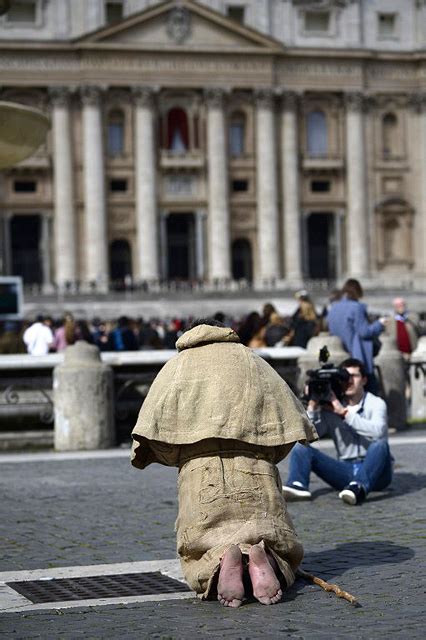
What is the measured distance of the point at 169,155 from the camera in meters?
67.2

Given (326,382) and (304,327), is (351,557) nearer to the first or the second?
(326,382)

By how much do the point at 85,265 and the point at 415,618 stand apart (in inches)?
2311

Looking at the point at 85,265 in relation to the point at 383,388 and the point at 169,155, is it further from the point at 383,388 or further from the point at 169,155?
the point at 383,388

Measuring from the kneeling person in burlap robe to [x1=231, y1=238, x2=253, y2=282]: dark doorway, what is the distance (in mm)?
60118

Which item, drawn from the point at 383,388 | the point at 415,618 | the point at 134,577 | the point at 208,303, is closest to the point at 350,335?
the point at 383,388

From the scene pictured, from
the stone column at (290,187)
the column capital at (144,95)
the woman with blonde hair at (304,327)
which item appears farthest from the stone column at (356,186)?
the woman with blonde hair at (304,327)

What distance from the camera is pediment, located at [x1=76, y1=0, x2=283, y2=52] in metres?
65.9

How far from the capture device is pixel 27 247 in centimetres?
6656

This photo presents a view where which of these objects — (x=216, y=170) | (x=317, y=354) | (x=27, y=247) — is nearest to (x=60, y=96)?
(x=27, y=247)

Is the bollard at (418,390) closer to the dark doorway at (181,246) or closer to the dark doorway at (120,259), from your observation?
the dark doorway at (120,259)

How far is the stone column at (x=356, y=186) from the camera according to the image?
6888cm

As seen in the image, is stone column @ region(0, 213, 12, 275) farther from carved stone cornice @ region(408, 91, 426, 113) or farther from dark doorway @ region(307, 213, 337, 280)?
carved stone cornice @ region(408, 91, 426, 113)

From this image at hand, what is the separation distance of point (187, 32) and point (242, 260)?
9912mm

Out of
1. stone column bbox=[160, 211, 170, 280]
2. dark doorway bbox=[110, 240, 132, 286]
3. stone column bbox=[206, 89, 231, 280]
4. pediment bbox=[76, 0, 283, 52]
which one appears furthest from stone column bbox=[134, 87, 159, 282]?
stone column bbox=[206, 89, 231, 280]
